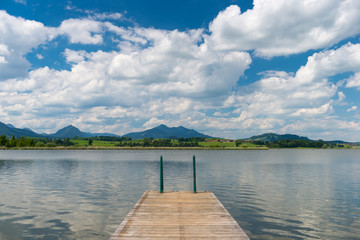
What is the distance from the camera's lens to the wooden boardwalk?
13.1 metres

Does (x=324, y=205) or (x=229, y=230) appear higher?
(x=229, y=230)

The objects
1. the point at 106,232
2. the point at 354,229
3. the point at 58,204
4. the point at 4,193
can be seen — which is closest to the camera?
the point at 106,232

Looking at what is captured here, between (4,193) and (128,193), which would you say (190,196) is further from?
(4,193)

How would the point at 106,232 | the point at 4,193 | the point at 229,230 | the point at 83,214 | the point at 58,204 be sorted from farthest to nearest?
the point at 4,193
the point at 58,204
the point at 83,214
the point at 106,232
the point at 229,230

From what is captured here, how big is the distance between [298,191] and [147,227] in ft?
91.5

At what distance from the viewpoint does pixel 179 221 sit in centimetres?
1561

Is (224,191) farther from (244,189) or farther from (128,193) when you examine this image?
(128,193)

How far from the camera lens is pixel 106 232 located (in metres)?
18.6

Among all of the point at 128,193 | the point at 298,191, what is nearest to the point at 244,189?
the point at 298,191

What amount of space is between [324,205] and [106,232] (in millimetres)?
21608

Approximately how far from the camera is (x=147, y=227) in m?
14.4

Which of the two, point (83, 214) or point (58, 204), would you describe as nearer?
point (83, 214)

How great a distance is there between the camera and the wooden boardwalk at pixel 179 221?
43.1 feet

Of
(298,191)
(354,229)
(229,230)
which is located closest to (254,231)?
(229,230)
